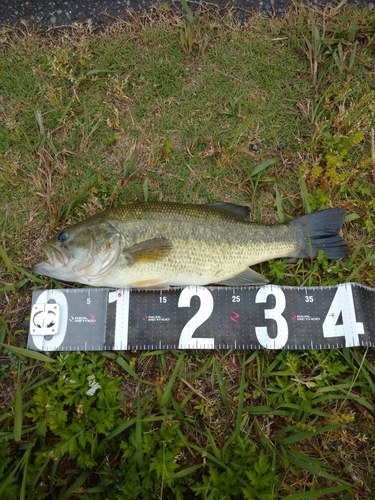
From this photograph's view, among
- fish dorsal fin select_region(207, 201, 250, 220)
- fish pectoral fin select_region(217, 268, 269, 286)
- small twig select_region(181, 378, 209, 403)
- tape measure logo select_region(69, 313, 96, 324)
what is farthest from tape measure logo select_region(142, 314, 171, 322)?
fish dorsal fin select_region(207, 201, 250, 220)

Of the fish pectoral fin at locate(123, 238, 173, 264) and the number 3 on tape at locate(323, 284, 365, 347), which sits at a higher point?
the fish pectoral fin at locate(123, 238, 173, 264)

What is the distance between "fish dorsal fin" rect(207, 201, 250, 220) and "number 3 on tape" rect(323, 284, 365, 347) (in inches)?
49.1

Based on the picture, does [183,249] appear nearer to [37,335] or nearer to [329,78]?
[37,335]

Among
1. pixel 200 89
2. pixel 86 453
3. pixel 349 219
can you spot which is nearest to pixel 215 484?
pixel 86 453

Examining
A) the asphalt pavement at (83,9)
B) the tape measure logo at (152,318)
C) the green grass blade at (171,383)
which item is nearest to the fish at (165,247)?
the tape measure logo at (152,318)

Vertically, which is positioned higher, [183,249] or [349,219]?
[349,219]

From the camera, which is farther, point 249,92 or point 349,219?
point 249,92

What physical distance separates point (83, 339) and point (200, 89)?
321 cm

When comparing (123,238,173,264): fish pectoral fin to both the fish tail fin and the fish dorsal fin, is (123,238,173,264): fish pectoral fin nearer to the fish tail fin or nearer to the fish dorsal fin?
the fish dorsal fin

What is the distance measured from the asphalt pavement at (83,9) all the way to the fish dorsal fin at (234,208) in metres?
2.71

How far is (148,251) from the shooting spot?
343 cm

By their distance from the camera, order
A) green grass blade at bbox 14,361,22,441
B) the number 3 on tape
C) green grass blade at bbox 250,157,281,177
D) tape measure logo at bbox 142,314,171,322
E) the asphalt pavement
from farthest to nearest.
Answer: the asphalt pavement
green grass blade at bbox 250,157,281,177
tape measure logo at bbox 142,314,171,322
the number 3 on tape
green grass blade at bbox 14,361,22,441

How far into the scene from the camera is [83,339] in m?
3.58

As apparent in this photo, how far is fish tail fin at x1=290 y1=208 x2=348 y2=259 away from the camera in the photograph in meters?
3.75
